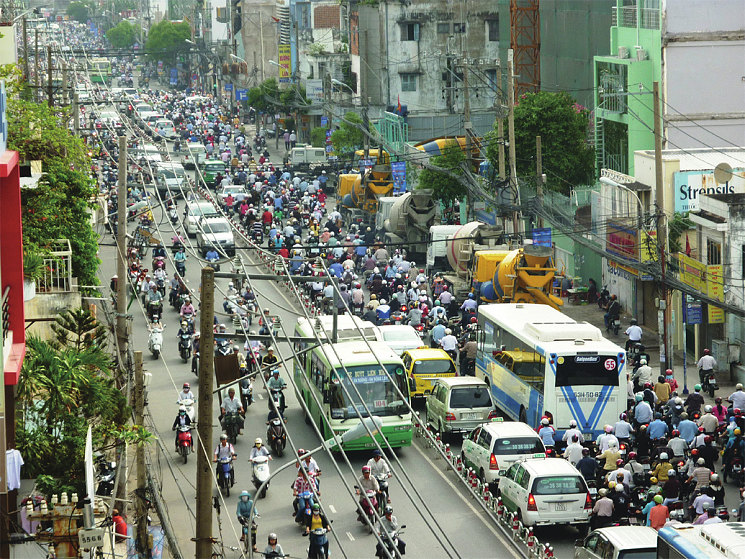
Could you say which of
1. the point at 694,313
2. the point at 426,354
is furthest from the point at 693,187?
the point at 426,354

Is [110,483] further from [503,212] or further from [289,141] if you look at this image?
[289,141]

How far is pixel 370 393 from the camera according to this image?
28.3m

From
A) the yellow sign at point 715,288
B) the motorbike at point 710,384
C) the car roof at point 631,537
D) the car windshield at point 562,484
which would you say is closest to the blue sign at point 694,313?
the yellow sign at point 715,288

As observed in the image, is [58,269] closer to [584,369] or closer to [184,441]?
[184,441]

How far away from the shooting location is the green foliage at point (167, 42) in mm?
162000

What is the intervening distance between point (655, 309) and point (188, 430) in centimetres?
1608

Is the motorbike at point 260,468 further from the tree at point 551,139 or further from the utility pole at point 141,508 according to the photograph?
the tree at point 551,139

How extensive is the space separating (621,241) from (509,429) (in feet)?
53.6

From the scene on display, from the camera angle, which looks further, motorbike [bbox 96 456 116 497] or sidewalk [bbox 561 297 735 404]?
sidewalk [bbox 561 297 735 404]

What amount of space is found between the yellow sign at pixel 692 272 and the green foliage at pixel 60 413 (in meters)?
18.3

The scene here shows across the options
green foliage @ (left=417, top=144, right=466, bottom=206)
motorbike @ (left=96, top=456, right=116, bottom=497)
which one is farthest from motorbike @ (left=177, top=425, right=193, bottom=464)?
green foliage @ (left=417, top=144, right=466, bottom=206)

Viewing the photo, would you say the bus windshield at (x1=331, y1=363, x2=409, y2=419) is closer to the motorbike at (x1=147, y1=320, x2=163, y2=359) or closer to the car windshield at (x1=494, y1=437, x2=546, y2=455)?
the car windshield at (x1=494, y1=437, x2=546, y2=455)

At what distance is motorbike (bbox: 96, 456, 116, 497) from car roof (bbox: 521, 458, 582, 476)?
6918 mm

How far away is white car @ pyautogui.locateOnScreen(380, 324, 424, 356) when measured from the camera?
111 feet
